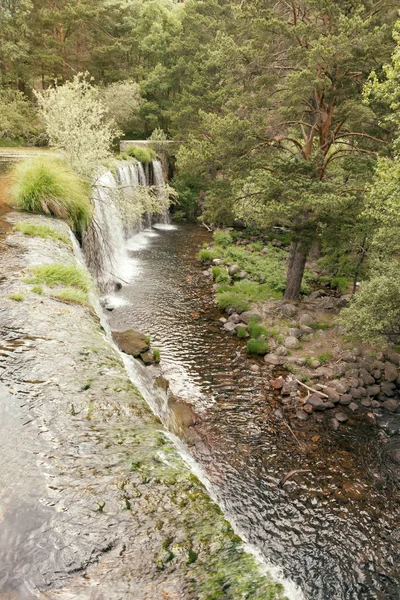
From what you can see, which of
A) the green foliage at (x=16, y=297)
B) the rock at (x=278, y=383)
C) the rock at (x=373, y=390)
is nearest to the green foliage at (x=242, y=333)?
the rock at (x=278, y=383)

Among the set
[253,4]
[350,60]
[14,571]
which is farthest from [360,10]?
[14,571]

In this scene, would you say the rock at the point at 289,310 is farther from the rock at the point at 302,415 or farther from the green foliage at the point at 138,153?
the green foliage at the point at 138,153

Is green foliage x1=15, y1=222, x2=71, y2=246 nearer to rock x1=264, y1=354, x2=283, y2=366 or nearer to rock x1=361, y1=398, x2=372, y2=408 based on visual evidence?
rock x1=264, y1=354, x2=283, y2=366

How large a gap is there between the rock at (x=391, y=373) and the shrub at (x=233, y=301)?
17.3 ft

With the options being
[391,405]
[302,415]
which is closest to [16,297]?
[302,415]

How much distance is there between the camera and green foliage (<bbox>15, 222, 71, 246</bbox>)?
9.47 metres

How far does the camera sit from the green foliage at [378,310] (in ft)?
31.7

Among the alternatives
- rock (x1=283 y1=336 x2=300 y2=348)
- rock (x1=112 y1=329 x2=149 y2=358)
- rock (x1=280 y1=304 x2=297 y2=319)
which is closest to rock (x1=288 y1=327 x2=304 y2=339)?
rock (x1=283 y1=336 x2=300 y2=348)

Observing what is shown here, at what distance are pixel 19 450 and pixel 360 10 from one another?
38.8 feet

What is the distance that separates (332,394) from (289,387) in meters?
1.10

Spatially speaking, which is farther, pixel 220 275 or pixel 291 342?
pixel 220 275

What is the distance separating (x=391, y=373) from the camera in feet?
35.4

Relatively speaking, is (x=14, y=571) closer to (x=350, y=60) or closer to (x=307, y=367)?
(x=307, y=367)

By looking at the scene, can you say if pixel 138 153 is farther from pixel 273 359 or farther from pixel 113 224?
pixel 273 359
